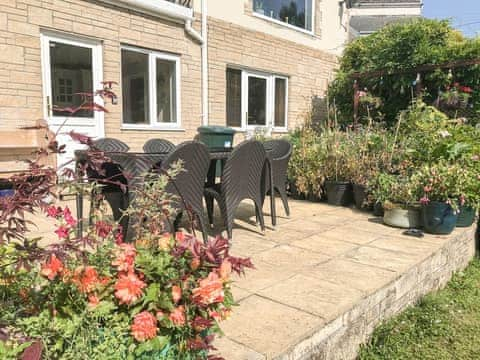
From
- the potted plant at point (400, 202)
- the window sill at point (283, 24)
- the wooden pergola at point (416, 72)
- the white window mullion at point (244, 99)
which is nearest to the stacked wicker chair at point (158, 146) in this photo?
the potted plant at point (400, 202)

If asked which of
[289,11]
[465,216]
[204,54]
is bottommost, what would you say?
[465,216]

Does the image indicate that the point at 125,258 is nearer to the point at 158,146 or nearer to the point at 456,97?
the point at 158,146

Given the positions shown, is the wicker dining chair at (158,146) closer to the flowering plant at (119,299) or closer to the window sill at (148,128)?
the window sill at (148,128)

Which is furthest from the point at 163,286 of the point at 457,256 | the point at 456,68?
the point at 456,68

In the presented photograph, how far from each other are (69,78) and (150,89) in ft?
4.44

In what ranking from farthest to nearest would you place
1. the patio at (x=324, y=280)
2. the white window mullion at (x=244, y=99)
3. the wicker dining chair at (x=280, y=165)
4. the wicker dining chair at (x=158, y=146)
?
1. the white window mullion at (x=244, y=99)
2. the wicker dining chair at (x=158, y=146)
3. the wicker dining chair at (x=280, y=165)
4. the patio at (x=324, y=280)

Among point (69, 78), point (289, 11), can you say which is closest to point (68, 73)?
point (69, 78)

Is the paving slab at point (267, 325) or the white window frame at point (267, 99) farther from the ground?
the white window frame at point (267, 99)

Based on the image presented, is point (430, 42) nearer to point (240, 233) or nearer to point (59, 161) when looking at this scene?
point (240, 233)

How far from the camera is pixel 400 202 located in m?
3.82

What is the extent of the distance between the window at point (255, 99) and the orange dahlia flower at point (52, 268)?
6.89 metres

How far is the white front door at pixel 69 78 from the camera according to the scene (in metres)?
5.17

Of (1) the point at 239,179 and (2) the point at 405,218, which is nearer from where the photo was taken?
(1) the point at 239,179

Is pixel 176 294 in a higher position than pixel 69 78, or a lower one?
lower
